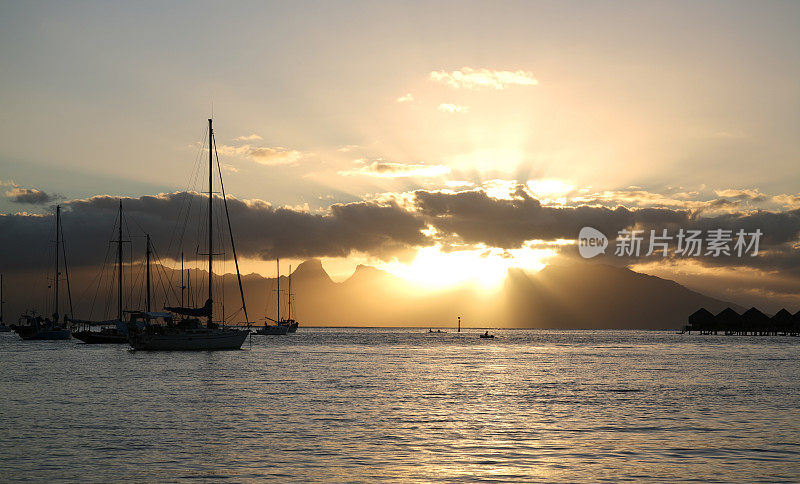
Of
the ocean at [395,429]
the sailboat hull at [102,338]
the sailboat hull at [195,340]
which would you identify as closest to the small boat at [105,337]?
the sailboat hull at [102,338]

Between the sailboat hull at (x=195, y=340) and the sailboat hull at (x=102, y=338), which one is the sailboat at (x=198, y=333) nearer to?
the sailboat hull at (x=195, y=340)

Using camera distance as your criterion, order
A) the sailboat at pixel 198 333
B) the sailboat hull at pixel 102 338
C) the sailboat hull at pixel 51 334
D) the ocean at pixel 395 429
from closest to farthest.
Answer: the ocean at pixel 395 429 → the sailboat at pixel 198 333 → the sailboat hull at pixel 102 338 → the sailboat hull at pixel 51 334

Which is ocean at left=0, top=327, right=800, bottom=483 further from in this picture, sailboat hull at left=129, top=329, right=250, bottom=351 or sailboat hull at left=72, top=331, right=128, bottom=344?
sailboat hull at left=72, top=331, right=128, bottom=344

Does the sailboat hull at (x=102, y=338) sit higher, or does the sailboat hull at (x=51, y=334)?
the sailboat hull at (x=102, y=338)

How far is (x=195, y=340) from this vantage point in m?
Answer: 85.9

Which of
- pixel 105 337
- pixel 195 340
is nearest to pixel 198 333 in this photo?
pixel 195 340

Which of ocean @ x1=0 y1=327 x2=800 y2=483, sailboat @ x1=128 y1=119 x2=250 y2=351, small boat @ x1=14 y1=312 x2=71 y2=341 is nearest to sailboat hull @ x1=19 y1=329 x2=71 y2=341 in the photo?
small boat @ x1=14 y1=312 x2=71 y2=341

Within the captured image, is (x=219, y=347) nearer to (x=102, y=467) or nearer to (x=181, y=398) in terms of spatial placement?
(x=181, y=398)

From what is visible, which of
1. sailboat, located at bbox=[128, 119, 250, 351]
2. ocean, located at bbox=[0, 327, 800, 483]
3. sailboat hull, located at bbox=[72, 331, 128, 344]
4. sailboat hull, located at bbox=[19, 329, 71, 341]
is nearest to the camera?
ocean, located at bbox=[0, 327, 800, 483]

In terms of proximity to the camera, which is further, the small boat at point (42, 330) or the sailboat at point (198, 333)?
the small boat at point (42, 330)

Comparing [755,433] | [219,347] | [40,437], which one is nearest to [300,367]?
[219,347]

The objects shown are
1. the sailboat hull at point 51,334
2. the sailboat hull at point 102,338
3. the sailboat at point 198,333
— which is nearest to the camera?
the sailboat at point 198,333

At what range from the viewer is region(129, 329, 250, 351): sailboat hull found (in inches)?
3383

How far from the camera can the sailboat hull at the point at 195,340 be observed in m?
85.9
